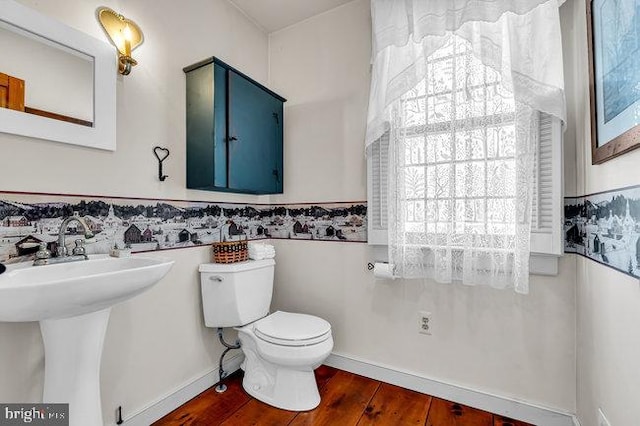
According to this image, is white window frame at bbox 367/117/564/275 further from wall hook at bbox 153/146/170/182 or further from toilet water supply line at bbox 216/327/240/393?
wall hook at bbox 153/146/170/182

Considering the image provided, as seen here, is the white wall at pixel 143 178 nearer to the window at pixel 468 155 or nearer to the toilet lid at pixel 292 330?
the toilet lid at pixel 292 330

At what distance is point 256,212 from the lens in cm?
221

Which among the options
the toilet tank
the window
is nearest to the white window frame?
the window

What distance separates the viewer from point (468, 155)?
1.49m

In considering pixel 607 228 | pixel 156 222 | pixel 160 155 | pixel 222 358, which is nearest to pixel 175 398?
pixel 222 358

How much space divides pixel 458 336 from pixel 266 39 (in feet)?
7.97

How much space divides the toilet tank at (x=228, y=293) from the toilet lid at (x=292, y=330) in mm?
124

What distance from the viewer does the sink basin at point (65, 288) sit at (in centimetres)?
79

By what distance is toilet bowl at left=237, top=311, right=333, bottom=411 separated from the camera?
1.54 m

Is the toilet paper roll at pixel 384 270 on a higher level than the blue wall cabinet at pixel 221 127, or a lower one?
lower

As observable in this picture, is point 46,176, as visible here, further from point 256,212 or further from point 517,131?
point 517,131

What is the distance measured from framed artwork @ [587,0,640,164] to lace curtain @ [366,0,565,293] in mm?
204

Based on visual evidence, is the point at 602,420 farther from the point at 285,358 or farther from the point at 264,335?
the point at 264,335

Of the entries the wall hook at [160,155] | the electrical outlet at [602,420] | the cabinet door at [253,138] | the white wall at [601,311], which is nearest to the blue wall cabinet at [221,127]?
the cabinet door at [253,138]
